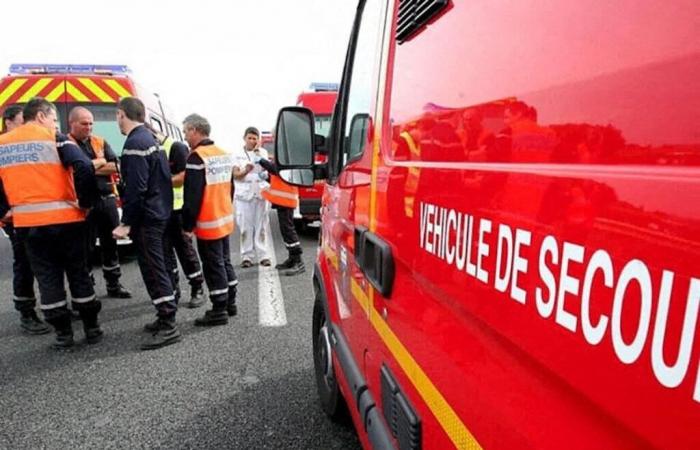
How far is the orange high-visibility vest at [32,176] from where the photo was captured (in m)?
3.39

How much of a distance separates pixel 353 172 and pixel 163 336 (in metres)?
2.54

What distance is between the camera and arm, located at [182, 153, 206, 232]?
378cm

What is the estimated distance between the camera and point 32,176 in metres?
3.43

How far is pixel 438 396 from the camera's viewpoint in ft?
3.49

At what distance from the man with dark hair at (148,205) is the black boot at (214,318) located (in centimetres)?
29

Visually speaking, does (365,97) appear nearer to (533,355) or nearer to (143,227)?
(533,355)

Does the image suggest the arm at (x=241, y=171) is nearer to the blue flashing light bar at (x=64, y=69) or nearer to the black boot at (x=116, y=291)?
the black boot at (x=116, y=291)

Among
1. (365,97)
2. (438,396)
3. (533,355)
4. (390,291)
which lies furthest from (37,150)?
(533,355)

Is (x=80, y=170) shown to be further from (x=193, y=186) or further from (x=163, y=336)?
(x=163, y=336)

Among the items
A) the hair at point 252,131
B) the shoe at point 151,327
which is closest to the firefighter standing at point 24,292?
the shoe at point 151,327

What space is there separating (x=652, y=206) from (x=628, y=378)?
0.19 meters

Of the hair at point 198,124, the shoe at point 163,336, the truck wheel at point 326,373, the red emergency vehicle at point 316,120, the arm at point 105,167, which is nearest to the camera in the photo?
the truck wheel at point 326,373

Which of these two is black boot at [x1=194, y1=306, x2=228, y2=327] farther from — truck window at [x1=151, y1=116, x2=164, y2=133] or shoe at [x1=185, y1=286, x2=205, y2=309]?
truck window at [x1=151, y1=116, x2=164, y2=133]

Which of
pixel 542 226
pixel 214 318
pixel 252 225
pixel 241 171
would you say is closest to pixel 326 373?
pixel 214 318
